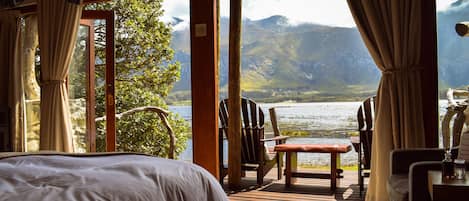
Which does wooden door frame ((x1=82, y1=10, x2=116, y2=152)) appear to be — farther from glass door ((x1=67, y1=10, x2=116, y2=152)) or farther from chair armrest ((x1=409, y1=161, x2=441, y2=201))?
chair armrest ((x1=409, y1=161, x2=441, y2=201))

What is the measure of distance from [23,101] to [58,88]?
28.0 inches

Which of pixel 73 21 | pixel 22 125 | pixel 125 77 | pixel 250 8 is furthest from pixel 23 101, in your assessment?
pixel 250 8

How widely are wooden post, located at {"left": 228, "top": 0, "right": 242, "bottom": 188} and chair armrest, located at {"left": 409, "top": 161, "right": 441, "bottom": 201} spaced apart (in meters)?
2.73

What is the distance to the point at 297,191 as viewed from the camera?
4547 millimetres

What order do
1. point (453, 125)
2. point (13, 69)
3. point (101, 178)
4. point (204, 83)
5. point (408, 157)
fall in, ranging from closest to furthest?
point (101, 178), point (408, 157), point (453, 125), point (204, 83), point (13, 69)

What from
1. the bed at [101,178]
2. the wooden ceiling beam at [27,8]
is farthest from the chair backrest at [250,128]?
the bed at [101,178]

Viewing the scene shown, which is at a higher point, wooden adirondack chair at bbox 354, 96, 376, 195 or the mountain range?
the mountain range

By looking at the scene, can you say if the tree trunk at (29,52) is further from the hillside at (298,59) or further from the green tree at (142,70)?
the hillside at (298,59)

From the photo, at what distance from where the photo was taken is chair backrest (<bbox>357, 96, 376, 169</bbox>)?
4238 mm

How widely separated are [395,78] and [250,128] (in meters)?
2.09

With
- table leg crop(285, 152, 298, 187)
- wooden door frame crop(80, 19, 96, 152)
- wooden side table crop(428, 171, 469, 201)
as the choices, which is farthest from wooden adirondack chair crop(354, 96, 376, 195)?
wooden door frame crop(80, 19, 96, 152)

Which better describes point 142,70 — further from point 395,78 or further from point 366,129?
point 395,78

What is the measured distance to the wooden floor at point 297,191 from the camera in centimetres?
427

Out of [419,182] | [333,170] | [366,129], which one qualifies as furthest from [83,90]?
[419,182]
